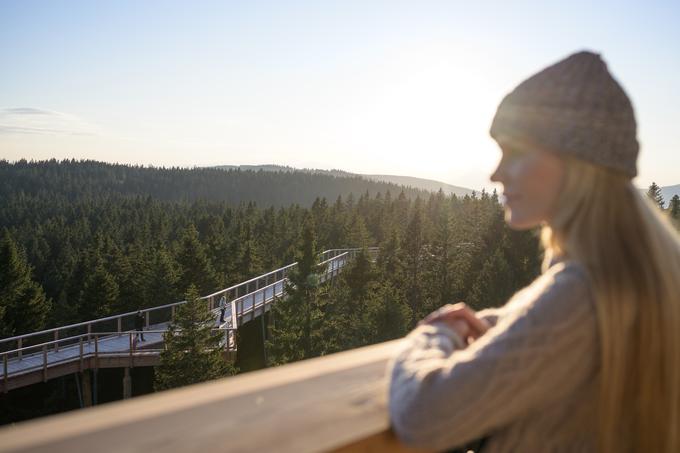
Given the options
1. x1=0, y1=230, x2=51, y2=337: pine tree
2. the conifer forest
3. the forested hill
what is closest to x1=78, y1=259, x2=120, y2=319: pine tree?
the conifer forest

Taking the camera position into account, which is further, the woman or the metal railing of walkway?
the metal railing of walkway

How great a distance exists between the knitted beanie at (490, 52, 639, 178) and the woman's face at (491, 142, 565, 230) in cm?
3

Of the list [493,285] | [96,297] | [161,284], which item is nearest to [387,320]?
[493,285]

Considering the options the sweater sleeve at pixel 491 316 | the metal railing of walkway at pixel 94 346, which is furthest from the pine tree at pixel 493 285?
the sweater sleeve at pixel 491 316

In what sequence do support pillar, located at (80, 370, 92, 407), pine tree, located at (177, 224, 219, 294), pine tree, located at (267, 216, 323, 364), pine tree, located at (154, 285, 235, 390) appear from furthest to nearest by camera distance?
pine tree, located at (177, 224, 219, 294) < pine tree, located at (267, 216, 323, 364) < support pillar, located at (80, 370, 92, 407) < pine tree, located at (154, 285, 235, 390)

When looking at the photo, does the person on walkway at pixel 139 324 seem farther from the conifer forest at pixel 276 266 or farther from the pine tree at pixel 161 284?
the pine tree at pixel 161 284

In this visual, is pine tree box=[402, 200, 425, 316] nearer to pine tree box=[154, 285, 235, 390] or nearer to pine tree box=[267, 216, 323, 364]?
pine tree box=[267, 216, 323, 364]

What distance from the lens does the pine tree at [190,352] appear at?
1866cm

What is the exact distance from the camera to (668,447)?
1.04 m

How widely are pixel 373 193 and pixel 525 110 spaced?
17092 centimetres

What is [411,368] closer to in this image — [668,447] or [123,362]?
[668,447]

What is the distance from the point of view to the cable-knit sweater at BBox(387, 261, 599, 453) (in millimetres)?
964

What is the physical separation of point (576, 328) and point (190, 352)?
18.9 m

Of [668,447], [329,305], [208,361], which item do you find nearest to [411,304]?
[329,305]
